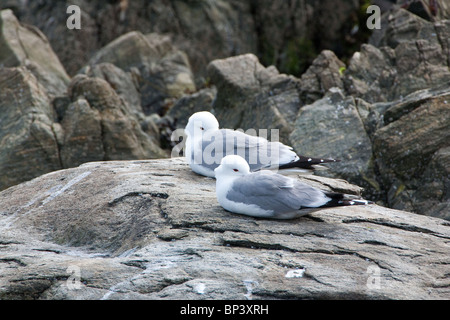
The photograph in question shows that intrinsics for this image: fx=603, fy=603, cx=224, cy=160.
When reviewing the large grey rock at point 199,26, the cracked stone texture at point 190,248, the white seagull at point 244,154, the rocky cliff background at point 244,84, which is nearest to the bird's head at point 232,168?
the cracked stone texture at point 190,248

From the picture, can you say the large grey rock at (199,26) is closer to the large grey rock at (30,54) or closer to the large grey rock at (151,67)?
the large grey rock at (151,67)

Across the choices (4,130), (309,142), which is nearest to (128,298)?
(309,142)

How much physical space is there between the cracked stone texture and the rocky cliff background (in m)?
Result: 3.27

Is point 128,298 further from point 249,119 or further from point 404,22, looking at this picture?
point 404,22

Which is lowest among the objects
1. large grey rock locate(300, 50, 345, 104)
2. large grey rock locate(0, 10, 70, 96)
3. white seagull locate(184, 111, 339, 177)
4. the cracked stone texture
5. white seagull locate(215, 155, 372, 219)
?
the cracked stone texture

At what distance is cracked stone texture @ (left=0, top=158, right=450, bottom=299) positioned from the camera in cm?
496

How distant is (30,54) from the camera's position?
18312 millimetres

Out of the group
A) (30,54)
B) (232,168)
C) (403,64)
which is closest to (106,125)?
(30,54)

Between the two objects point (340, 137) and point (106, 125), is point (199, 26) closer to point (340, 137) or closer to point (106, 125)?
point (106, 125)

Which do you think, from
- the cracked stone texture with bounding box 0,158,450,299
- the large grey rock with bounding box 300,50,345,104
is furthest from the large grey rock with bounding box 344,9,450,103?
the cracked stone texture with bounding box 0,158,450,299

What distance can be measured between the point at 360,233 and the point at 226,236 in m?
1.37

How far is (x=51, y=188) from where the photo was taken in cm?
768

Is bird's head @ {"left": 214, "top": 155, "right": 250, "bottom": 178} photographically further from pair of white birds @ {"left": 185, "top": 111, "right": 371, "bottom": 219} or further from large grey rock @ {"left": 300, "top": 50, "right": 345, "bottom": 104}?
large grey rock @ {"left": 300, "top": 50, "right": 345, "bottom": 104}

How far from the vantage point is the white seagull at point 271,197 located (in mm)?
6008
